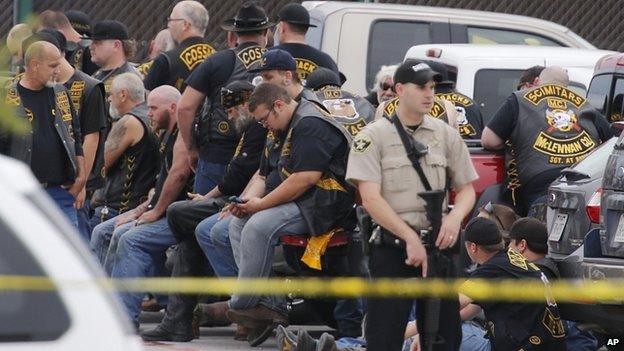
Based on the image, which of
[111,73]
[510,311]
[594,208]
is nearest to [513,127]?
[594,208]

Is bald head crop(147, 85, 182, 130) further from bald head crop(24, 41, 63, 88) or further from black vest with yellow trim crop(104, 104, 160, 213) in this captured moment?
bald head crop(24, 41, 63, 88)

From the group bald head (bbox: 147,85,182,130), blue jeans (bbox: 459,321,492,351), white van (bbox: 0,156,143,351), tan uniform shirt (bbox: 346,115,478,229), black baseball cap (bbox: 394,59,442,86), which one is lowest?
blue jeans (bbox: 459,321,492,351)

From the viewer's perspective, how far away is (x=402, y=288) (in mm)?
7730

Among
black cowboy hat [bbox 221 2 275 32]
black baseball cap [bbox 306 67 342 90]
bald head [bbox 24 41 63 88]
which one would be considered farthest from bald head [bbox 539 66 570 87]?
bald head [bbox 24 41 63 88]

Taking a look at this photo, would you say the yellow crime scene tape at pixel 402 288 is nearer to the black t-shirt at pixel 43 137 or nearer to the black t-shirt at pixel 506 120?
the black t-shirt at pixel 43 137

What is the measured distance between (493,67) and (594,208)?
3652 millimetres

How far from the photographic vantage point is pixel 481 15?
46.0ft

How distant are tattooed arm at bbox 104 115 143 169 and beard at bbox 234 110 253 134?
125 centimetres

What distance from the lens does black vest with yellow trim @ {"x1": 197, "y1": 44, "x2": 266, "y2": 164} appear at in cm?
1044

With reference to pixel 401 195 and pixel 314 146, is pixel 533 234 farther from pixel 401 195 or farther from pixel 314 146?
pixel 401 195

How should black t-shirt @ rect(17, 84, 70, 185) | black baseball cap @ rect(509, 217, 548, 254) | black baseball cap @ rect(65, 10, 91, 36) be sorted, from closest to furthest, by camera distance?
1. black baseball cap @ rect(509, 217, 548, 254)
2. black t-shirt @ rect(17, 84, 70, 185)
3. black baseball cap @ rect(65, 10, 91, 36)

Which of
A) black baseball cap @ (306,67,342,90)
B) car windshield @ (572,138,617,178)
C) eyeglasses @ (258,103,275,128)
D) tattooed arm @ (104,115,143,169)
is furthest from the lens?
tattooed arm @ (104,115,143,169)

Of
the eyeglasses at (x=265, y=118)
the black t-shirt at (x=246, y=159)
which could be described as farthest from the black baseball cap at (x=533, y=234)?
the black t-shirt at (x=246, y=159)

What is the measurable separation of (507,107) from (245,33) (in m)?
1.87
